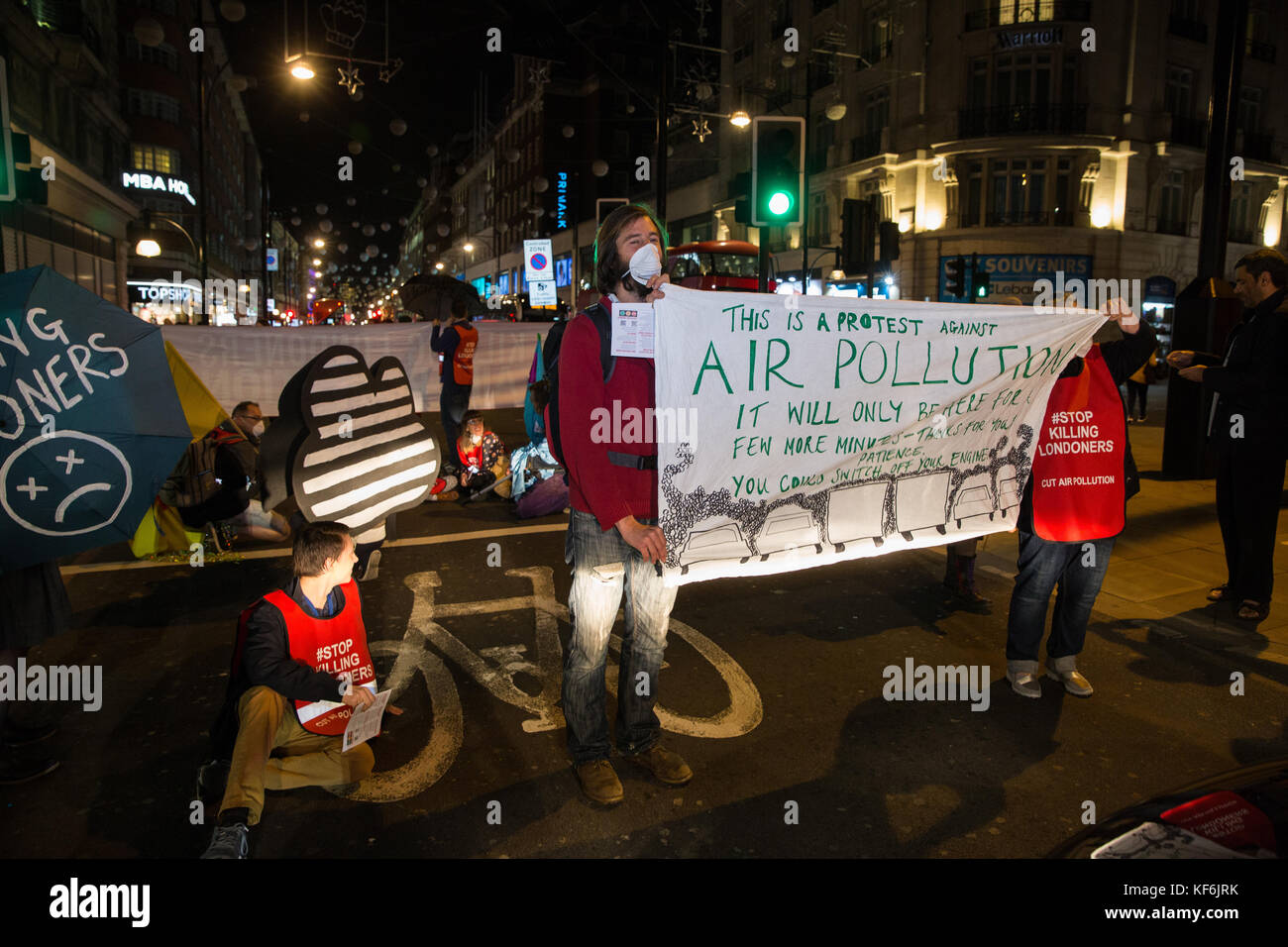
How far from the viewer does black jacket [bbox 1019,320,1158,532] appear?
172 inches

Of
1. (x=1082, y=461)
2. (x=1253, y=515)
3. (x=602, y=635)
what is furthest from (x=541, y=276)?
(x=602, y=635)

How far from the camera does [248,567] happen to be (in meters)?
6.69

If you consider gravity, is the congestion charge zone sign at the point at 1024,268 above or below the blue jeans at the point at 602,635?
above

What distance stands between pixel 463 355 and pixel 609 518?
311 inches

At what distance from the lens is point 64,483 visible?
10.9 ft

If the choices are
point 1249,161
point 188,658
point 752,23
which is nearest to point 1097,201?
point 1249,161

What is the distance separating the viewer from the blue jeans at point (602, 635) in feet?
11.0

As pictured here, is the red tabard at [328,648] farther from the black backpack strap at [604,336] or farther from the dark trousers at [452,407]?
the dark trousers at [452,407]

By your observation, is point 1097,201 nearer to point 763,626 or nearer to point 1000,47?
point 1000,47

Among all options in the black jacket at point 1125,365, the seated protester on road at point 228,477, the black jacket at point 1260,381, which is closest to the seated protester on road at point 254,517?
the seated protester on road at point 228,477

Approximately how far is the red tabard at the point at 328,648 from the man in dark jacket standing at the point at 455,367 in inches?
275

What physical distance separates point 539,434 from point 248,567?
2775mm

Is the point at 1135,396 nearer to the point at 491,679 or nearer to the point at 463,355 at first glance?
the point at 463,355

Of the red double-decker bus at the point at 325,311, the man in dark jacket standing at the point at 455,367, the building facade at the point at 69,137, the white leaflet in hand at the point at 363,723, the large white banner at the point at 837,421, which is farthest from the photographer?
the red double-decker bus at the point at 325,311
